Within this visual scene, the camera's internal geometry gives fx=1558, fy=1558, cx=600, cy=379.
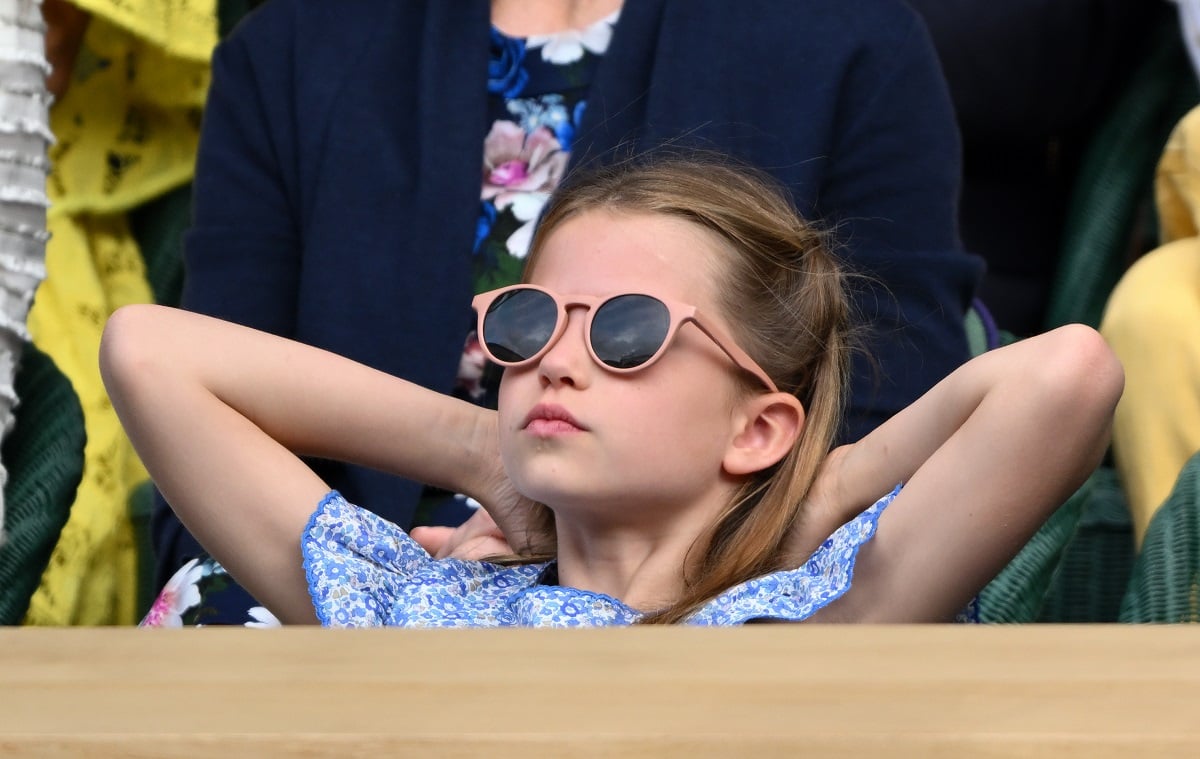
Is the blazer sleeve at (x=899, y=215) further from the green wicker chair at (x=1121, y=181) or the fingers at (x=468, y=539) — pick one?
the green wicker chair at (x=1121, y=181)

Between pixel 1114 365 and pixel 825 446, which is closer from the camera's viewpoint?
pixel 1114 365

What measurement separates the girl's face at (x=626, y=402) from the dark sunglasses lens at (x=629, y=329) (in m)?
0.01

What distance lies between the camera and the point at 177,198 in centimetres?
255

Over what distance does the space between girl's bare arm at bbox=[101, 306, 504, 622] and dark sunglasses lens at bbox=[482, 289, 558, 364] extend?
0.18 meters

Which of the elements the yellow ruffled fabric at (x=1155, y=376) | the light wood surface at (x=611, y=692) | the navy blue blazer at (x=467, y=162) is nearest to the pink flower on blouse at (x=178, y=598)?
the navy blue blazer at (x=467, y=162)

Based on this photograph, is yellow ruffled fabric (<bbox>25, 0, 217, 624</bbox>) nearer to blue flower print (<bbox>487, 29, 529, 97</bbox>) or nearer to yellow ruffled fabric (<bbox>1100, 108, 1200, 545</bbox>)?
blue flower print (<bbox>487, 29, 529, 97</bbox>)

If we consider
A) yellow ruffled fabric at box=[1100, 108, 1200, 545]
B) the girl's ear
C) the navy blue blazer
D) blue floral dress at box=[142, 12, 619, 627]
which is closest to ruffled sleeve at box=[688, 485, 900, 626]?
the girl's ear

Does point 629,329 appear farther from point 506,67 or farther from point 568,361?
point 506,67

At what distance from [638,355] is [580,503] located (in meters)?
0.13

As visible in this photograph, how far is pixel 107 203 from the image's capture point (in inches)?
94.8

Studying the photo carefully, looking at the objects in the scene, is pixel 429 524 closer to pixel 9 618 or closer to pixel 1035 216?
pixel 9 618

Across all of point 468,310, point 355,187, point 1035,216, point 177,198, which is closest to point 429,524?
point 468,310

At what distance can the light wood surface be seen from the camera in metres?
0.57

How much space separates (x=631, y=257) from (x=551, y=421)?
0.19m
